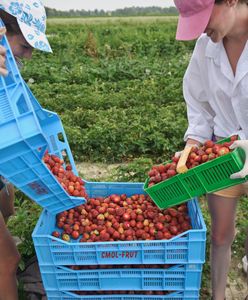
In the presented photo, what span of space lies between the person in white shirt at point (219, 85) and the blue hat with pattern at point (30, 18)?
81 centimetres

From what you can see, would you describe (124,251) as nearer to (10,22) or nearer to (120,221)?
(120,221)

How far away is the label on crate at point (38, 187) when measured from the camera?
225cm

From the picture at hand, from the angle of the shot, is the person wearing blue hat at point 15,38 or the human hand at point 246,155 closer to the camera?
the human hand at point 246,155

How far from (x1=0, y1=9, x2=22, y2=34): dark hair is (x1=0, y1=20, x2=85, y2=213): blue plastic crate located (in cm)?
36

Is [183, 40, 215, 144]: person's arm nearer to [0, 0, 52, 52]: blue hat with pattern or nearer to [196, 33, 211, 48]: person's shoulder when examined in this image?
[196, 33, 211, 48]: person's shoulder

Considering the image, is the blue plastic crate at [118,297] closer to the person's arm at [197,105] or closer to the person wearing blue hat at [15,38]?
the person wearing blue hat at [15,38]

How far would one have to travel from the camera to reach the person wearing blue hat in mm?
2475

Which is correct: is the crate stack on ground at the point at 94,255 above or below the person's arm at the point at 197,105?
below

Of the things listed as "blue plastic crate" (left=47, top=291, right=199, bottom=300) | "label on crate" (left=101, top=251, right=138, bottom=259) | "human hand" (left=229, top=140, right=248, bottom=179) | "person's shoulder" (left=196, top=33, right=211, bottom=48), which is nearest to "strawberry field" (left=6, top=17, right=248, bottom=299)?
"blue plastic crate" (left=47, top=291, right=199, bottom=300)

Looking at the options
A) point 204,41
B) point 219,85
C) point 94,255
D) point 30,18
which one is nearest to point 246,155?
point 219,85

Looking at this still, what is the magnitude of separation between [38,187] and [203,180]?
87 cm

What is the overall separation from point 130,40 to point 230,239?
14.5 m

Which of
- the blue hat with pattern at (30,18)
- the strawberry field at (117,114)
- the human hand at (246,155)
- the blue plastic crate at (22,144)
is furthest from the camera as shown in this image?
the strawberry field at (117,114)

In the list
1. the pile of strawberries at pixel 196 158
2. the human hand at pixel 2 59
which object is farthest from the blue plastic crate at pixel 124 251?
the human hand at pixel 2 59
